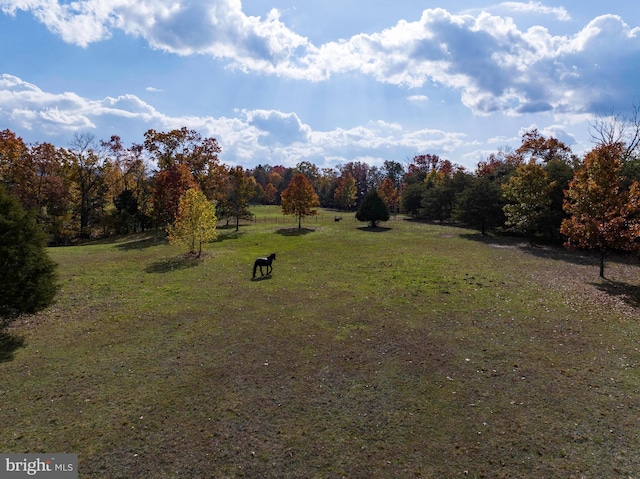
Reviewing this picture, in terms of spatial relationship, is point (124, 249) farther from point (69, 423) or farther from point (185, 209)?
point (69, 423)

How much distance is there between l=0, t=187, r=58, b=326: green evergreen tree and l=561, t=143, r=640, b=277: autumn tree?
33.5 m

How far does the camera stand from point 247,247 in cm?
4200

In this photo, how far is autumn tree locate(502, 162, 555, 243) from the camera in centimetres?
4175

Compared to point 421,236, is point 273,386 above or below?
below

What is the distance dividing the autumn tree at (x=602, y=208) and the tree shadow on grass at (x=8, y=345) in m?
34.3

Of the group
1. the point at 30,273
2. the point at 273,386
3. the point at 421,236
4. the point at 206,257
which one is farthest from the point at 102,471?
the point at 421,236

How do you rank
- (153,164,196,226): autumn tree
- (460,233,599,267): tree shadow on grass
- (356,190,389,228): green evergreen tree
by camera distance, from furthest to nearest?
1. (356,190,389,228): green evergreen tree
2. (153,164,196,226): autumn tree
3. (460,233,599,267): tree shadow on grass

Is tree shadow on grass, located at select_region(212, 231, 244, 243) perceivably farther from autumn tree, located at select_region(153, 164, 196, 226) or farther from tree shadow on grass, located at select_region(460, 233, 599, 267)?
tree shadow on grass, located at select_region(460, 233, 599, 267)

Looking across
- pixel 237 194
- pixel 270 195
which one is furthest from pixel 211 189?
pixel 270 195

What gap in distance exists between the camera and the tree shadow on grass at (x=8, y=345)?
13938mm

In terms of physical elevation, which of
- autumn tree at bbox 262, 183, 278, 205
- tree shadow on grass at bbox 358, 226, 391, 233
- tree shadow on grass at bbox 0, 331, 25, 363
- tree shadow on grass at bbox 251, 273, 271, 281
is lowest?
tree shadow on grass at bbox 0, 331, 25, 363

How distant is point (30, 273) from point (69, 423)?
8605mm

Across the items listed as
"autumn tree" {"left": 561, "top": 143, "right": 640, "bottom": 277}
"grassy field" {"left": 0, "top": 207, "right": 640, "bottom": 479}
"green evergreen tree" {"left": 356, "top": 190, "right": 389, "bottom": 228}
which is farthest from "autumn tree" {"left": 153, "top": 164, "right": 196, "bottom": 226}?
"autumn tree" {"left": 561, "top": 143, "right": 640, "bottom": 277}

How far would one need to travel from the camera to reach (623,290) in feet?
76.3
